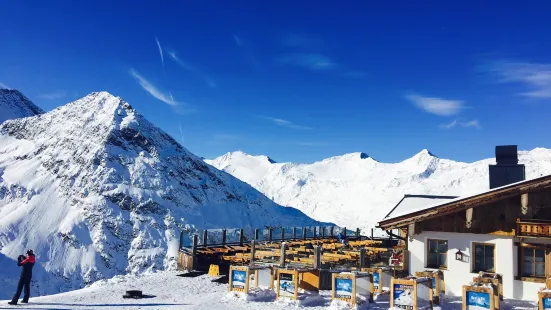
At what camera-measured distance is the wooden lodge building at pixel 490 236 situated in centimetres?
1477

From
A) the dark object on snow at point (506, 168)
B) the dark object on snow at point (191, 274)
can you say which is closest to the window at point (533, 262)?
the dark object on snow at point (506, 168)

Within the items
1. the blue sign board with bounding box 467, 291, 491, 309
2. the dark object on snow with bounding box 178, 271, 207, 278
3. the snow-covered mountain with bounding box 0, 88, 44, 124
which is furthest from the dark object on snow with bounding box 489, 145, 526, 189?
the snow-covered mountain with bounding box 0, 88, 44, 124

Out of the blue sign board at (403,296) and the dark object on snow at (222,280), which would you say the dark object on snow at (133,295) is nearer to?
the dark object on snow at (222,280)

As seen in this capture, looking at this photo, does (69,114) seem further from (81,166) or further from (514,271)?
(514,271)

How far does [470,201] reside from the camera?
15.5 meters

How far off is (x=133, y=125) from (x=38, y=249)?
6356 centimetres

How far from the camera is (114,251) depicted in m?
98.3

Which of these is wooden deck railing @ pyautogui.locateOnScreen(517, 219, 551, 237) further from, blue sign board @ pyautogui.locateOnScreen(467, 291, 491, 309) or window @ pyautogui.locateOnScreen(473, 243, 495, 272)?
blue sign board @ pyautogui.locateOnScreen(467, 291, 491, 309)

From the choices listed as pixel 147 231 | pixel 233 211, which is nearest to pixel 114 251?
pixel 147 231

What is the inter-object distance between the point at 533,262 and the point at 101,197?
375ft

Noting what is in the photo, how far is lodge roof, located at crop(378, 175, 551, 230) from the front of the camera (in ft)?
48.7

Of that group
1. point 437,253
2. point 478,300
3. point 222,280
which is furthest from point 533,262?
point 222,280

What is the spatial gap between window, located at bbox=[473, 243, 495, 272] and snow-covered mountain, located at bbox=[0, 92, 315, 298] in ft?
236

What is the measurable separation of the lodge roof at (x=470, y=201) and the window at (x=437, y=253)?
1.03m
